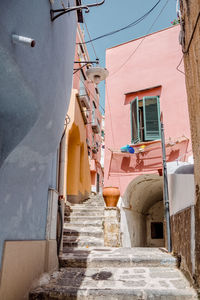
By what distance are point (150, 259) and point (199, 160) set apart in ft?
8.31

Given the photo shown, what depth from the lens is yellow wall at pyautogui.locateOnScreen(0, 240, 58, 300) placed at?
2.76 m

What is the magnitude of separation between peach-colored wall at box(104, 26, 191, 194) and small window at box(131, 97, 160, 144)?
24cm

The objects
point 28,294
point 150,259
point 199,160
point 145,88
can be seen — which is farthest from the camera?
point 145,88

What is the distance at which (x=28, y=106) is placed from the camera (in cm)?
270

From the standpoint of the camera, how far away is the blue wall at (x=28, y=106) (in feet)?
7.65

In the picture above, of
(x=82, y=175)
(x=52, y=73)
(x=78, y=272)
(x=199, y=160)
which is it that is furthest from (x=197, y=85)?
(x=82, y=175)

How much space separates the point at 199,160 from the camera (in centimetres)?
304

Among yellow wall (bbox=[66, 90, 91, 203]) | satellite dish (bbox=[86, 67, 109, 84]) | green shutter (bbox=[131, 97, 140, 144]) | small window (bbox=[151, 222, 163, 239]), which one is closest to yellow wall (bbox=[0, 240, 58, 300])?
satellite dish (bbox=[86, 67, 109, 84])

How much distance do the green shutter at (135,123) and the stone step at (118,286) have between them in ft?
18.8

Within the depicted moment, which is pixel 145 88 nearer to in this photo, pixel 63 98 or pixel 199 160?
pixel 63 98

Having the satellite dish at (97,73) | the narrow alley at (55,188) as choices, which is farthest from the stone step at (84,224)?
the satellite dish at (97,73)

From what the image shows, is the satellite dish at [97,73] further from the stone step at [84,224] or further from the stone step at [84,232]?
the stone step at [84,232]

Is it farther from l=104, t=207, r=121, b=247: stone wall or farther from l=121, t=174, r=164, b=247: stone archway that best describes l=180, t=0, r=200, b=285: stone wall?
l=121, t=174, r=164, b=247: stone archway

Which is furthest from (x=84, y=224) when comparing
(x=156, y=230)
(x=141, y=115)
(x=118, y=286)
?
(x=156, y=230)
